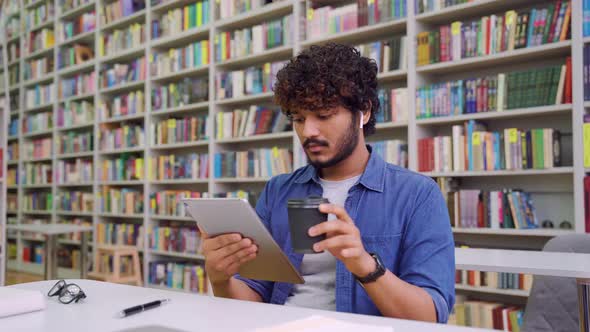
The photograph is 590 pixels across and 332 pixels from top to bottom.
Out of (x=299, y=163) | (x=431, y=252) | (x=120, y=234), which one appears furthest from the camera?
(x=120, y=234)

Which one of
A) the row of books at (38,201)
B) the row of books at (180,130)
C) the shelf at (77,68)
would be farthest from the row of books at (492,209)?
the row of books at (38,201)

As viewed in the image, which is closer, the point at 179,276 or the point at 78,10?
the point at 179,276

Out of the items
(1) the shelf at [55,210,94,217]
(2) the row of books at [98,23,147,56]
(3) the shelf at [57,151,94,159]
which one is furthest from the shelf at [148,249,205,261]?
(2) the row of books at [98,23,147,56]

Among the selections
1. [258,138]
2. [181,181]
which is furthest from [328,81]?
[181,181]

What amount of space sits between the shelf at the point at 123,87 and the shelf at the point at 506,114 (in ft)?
10.6

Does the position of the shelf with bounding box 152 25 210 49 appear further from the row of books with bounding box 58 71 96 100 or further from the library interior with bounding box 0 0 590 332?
the row of books with bounding box 58 71 96 100

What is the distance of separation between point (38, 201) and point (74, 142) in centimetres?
111

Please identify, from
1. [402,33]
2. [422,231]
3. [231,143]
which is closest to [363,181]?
[422,231]

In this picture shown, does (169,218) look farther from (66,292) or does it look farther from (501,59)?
(66,292)

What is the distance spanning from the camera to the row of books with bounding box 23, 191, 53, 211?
6.60 meters

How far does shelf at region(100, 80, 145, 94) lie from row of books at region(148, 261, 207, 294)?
183 cm

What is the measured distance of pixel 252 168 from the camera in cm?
431

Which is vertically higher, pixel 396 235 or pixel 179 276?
pixel 396 235

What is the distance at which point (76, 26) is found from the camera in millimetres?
6340
